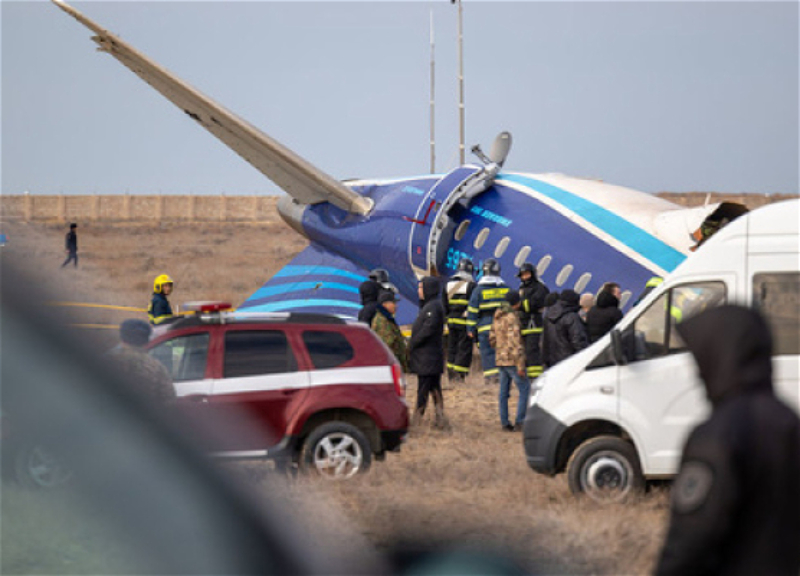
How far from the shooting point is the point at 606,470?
10820mm

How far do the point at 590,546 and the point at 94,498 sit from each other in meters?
4.45

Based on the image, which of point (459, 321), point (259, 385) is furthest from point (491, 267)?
point (259, 385)

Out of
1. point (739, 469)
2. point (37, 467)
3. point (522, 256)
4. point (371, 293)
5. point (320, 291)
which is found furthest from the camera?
point (320, 291)

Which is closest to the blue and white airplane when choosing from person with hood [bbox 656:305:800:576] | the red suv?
the red suv

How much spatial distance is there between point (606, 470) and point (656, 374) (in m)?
0.92

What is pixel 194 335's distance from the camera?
38.1 ft

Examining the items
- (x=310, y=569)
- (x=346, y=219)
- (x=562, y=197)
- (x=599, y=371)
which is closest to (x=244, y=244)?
(x=346, y=219)

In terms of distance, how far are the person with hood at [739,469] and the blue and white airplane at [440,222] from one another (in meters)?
13.2

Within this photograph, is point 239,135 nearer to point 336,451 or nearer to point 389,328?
point 389,328

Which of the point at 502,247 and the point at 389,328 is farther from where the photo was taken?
the point at 502,247

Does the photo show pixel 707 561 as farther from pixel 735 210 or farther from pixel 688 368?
pixel 735 210

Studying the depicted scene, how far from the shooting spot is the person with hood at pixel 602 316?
16078 millimetres

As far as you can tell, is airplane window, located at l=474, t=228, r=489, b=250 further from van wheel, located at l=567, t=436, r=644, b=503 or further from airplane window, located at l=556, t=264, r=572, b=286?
van wheel, located at l=567, t=436, r=644, b=503

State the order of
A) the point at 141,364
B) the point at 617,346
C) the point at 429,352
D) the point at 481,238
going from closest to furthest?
the point at 141,364
the point at 617,346
the point at 429,352
the point at 481,238
